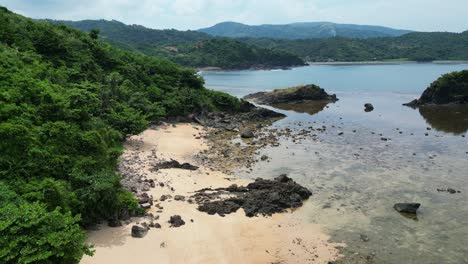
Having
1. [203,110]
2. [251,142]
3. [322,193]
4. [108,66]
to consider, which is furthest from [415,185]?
[108,66]

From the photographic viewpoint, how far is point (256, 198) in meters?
25.9

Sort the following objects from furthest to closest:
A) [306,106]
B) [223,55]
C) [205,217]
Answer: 1. [223,55]
2. [306,106]
3. [205,217]

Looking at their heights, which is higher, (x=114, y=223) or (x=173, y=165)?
(x=114, y=223)

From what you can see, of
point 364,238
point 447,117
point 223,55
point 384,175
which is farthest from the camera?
point 223,55

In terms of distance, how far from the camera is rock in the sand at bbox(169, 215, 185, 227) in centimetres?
2180

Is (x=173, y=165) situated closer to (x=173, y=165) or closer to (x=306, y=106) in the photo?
(x=173, y=165)

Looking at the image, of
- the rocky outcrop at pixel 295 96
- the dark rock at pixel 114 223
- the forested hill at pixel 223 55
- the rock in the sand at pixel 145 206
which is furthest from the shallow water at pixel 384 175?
the forested hill at pixel 223 55

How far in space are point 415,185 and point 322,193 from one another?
24.7 ft

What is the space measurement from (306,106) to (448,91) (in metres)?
25.8

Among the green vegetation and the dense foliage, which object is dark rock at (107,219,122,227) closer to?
the dense foliage

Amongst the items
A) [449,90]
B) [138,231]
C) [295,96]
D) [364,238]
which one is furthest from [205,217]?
[449,90]

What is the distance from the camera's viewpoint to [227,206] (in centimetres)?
2466

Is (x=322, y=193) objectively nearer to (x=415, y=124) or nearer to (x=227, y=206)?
(x=227, y=206)

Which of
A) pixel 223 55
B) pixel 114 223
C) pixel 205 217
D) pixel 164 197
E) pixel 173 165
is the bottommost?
pixel 205 217
